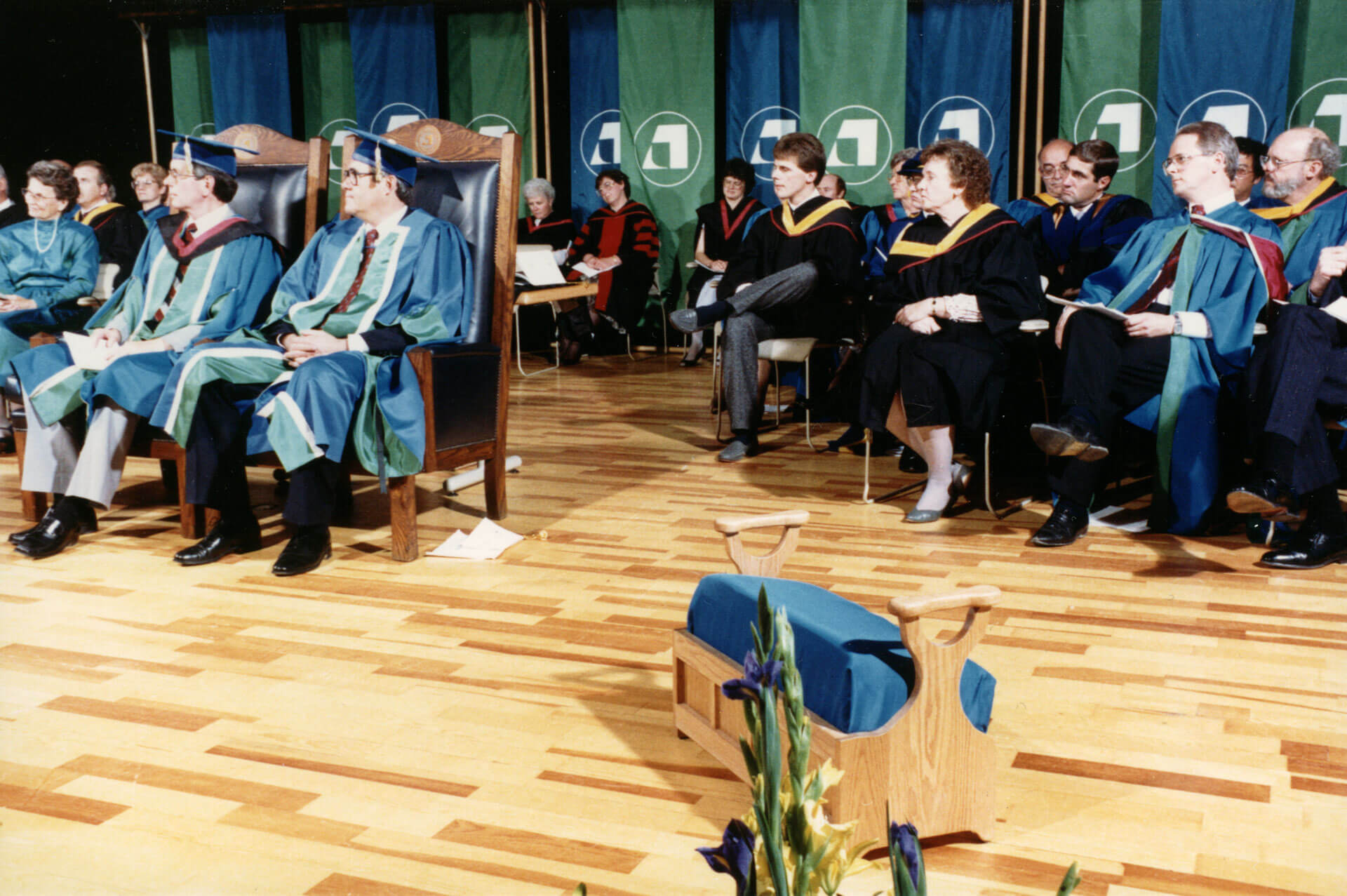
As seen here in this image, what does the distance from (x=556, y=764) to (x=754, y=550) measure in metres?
1.47

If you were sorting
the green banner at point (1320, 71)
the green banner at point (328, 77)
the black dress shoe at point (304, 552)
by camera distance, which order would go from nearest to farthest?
the black dress shoe at point (304, 552)
the green banner at point (1320, 71)
the green banner at point (328, 77)

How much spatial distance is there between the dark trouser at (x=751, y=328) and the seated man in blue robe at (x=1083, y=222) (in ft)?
3.04

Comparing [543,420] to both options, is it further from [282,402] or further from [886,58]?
[886,58]

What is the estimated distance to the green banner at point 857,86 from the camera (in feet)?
23.8

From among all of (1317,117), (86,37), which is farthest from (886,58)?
(86,37)

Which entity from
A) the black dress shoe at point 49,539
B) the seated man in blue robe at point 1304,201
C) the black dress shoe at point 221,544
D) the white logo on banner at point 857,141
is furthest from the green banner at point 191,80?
the seated man in blue robe at point 1304,201

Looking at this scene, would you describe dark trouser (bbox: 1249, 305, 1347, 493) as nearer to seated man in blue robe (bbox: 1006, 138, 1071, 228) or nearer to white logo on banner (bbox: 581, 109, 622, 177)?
seated man in blue robe (bbox: 1006, 138, 1071, 228)

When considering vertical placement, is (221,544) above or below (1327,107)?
below

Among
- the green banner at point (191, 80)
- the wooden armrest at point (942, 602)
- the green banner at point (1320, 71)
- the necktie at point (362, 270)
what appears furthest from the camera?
the green banner at point (191, 80)

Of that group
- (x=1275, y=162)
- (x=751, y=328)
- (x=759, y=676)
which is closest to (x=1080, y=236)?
(x=1275, y=162)

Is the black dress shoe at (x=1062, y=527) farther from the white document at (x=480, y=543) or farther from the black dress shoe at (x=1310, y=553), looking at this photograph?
the white document at (x=480, y=543)

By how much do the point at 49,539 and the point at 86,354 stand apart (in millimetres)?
559

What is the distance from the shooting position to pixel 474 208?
3785 mm

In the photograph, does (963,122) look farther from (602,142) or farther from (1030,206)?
(602,142)
